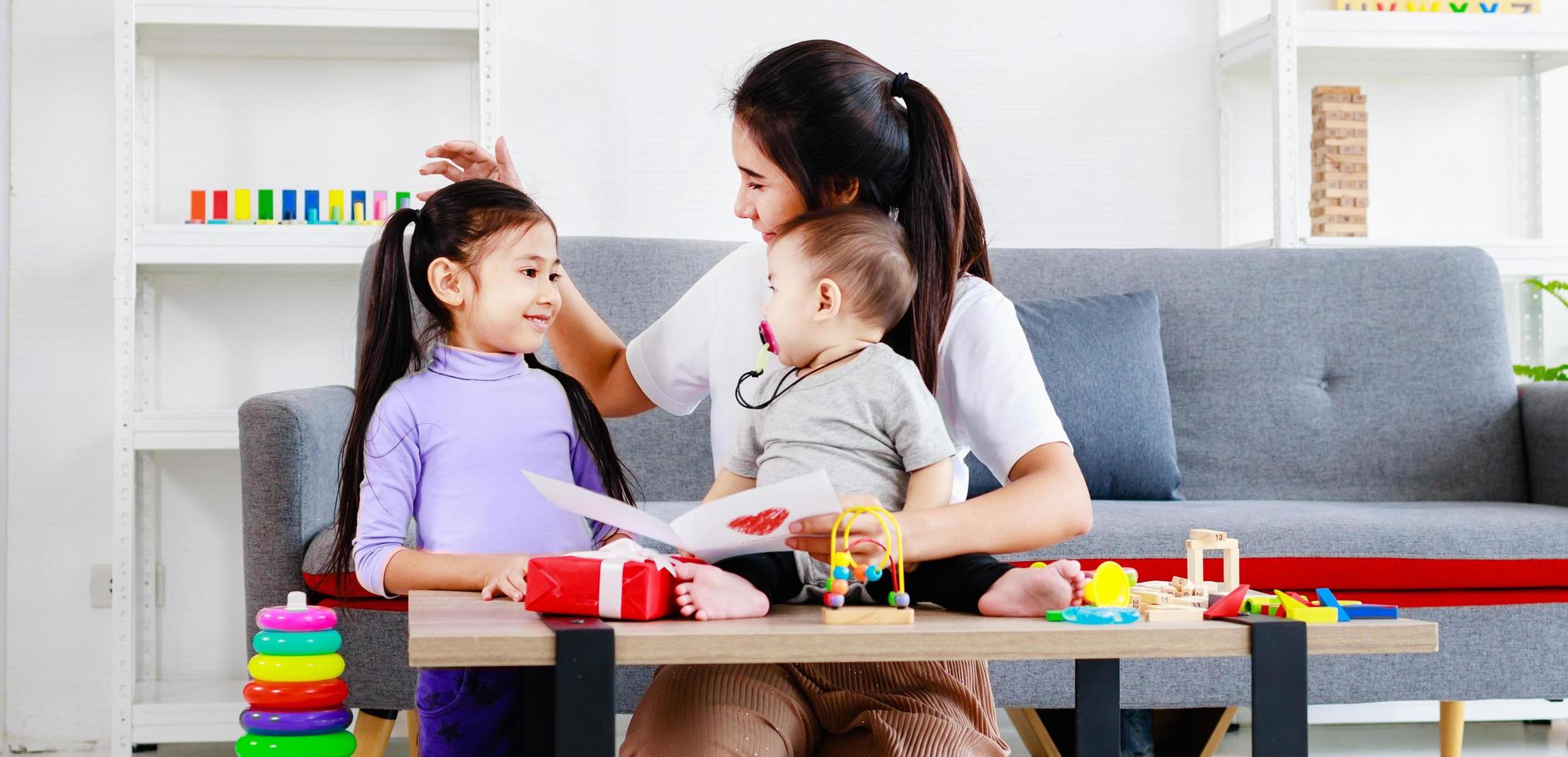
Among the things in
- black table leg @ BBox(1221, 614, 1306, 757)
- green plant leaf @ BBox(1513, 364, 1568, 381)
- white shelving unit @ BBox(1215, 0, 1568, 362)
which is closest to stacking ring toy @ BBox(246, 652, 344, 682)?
black table leg @ BBox(1221, 614, 1306, 757)

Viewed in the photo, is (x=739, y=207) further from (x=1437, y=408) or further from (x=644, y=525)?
(x=1437, y=408)

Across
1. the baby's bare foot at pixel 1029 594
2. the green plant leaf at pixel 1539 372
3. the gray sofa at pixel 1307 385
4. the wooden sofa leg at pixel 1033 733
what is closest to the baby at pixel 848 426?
the baby's bare foot at pixel 1029 594

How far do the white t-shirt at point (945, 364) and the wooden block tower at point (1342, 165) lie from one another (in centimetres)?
185

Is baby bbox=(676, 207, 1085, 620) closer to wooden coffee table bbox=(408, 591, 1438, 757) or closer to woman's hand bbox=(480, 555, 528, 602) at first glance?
wooden coffee table bbox=(408, 591, 1438, 757)

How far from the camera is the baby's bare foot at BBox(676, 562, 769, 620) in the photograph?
0.84 meters

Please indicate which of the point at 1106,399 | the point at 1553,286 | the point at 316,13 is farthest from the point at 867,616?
the point at 1553,286

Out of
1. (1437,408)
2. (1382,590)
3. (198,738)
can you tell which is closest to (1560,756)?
(1437,408)

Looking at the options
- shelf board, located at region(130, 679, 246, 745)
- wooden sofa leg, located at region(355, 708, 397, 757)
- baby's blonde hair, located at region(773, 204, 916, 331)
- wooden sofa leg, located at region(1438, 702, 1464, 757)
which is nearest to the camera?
baby's blonde hair, located at region(773, 204, 916, 331)

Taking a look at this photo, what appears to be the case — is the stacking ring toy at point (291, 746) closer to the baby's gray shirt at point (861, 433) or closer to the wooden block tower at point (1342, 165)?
the baby's gray shirt at point (861, 433)

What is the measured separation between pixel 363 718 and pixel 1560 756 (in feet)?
6.77

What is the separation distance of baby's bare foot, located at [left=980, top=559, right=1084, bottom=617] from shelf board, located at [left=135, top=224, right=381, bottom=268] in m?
1.87

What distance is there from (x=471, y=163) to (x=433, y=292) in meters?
0.19

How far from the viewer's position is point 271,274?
2.83 m

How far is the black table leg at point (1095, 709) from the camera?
1021 millimetres
